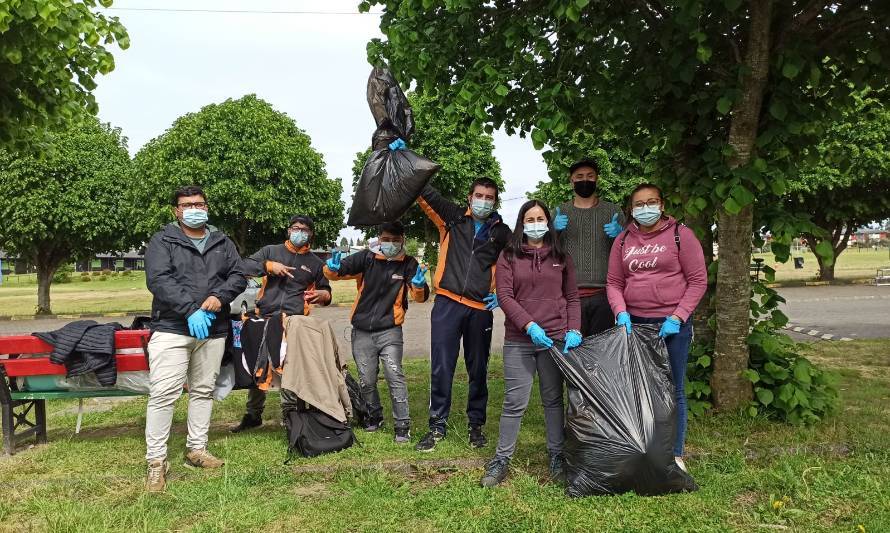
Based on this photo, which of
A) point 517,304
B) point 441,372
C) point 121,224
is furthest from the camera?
point 121,224

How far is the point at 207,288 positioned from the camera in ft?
14.3

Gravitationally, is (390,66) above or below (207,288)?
above

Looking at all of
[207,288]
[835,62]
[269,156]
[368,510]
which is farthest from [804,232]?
[269,156]

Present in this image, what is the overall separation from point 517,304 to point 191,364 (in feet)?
7.71

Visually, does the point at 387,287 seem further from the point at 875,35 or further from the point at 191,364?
the point at 875,35

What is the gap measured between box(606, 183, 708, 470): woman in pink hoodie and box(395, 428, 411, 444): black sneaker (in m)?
1.89

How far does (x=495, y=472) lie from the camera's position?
3.90 meters

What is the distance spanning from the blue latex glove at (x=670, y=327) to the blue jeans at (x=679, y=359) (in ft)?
0.22

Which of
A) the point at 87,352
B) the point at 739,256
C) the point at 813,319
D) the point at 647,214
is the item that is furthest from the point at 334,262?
the point at 813,319

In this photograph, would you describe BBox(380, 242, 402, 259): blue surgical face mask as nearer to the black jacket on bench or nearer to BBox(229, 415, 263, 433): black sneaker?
BBox(229, 415, 263, 433): black sneaker

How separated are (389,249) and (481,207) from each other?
2.97ft

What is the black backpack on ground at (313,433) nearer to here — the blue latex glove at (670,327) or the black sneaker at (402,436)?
the black sneaker at (402,436)

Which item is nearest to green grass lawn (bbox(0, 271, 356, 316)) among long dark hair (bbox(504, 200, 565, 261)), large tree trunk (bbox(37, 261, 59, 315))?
large tree trunk (bbox(37, 261, 59, 315))

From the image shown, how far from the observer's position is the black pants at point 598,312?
14.7ft
